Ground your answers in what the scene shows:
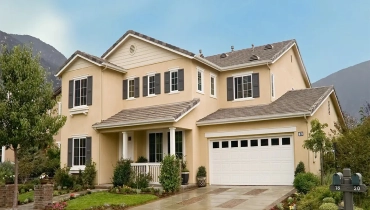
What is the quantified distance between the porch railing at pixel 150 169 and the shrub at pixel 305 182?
657 cm

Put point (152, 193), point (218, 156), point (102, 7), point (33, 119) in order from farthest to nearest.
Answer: point (218, 156) → point (102, 7) → point (152, 193) → point (33, 119)

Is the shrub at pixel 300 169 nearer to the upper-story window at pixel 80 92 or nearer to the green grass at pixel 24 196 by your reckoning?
the upper-story window at pixel 80 92

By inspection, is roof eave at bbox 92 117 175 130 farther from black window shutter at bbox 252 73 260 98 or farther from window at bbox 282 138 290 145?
black window shutter at bbox 252 73 260 98

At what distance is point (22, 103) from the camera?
1415 cm

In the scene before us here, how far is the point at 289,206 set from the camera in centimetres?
1225

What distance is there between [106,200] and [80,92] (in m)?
8.03

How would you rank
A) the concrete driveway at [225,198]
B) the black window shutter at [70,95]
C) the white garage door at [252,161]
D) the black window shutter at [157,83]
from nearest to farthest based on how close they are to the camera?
1. the concrete driveway at [225,198]
2. the white garage door at [252,161]
3. the black window shutter at [157,83]
4. the black window shutter at [70,95]

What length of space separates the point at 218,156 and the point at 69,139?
8373mm

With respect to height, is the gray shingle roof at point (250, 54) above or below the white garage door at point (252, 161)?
above

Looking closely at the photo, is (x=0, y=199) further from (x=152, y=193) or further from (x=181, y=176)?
(x=181, y=176)

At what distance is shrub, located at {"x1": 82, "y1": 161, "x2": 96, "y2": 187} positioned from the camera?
1909 centimetres

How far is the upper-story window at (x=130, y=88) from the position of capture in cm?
2114

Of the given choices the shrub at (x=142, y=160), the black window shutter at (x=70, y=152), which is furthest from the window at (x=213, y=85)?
the black window shutter at (x=70, y=152)

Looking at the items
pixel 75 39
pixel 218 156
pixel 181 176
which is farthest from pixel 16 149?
pixel 75 39
